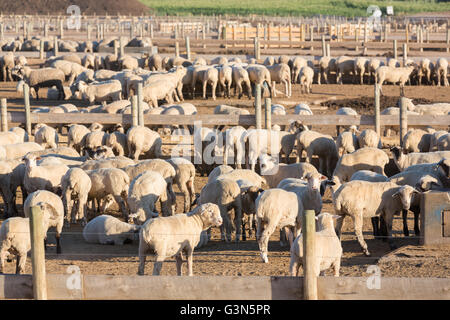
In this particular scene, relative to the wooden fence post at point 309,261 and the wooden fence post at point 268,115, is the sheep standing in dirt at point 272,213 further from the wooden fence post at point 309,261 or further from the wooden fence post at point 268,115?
the wooden fence post at point 268,115

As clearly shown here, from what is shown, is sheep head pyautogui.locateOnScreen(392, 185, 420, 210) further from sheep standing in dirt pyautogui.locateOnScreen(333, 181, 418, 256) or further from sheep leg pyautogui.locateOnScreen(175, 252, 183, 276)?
sheep leg pyautogui.locateOnScreen(175, 252, 183, 276)

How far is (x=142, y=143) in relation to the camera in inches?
735

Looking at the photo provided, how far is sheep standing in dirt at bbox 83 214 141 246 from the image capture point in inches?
522

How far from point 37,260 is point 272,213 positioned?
4.85m

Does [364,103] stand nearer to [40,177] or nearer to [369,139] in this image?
[369,139]

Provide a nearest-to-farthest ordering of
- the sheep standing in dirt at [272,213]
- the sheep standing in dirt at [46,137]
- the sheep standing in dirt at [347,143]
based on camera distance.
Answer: the sheep standing in dirt at [272,213]
the sheep standing in dirt at [347,143]
the sheep standing in dirt at [46,137]

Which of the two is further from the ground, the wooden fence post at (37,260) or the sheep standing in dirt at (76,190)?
the wooden fence post at (37,260)

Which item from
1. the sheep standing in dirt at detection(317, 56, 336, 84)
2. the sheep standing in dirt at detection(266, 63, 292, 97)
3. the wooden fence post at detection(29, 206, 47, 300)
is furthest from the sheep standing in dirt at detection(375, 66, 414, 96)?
the wooden fence post at detection(29, 206, 47, 300)

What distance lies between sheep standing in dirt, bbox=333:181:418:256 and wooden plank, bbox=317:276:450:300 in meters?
4.63

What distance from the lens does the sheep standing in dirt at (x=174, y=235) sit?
1059 cm

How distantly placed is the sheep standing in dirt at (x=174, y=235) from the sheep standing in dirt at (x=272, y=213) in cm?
95

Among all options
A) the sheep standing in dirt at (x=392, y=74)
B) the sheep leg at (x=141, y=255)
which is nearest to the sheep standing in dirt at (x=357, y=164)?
the sheep leg at (x=141, y=255)
